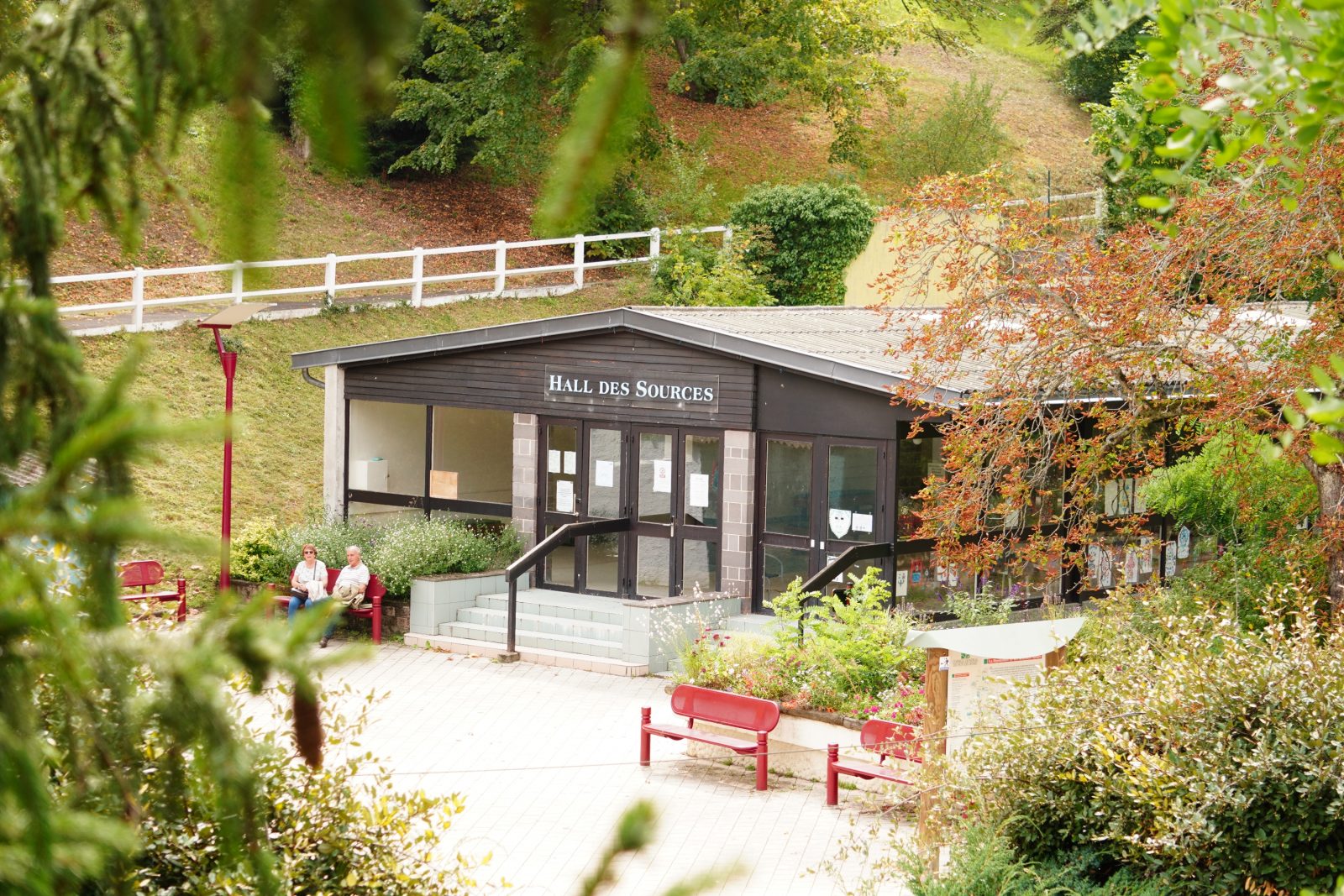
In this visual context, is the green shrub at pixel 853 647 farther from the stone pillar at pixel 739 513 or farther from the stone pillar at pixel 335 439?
the stone pillar at pixel 335 439

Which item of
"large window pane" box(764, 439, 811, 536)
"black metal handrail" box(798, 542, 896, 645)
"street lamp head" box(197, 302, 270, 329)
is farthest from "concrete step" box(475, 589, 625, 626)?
"street lamp head" box(197, 302, 270, 329)

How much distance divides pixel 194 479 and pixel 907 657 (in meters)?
11.8

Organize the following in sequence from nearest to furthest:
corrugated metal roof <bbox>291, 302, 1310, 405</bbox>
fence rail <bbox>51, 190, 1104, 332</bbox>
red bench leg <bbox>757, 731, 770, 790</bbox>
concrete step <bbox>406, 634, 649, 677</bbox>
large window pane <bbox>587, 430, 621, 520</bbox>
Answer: red bench leg <bbox>757, 731, 770, 790</bbox>
corrugated metal roof <bbox>291, 302, 1310, 405</bbox>
concrete step <bbox>406, 634, 649, 677</bbox>
large window pane <bbox>587, 430, 621, 520</bbox>
fence rail <bbox>51, 190, 1104, 332</bbox>

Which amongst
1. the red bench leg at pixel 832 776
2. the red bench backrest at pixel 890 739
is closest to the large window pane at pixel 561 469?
the red bench backrest at pixel 890 739

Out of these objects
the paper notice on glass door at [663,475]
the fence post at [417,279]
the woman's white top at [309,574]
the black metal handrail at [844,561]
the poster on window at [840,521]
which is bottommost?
the woman's white top at [309,574]

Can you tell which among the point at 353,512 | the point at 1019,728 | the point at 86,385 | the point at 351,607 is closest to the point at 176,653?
the point at 86,385

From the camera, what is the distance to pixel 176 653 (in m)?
1.53

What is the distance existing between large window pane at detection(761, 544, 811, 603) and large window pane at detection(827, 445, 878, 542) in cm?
54

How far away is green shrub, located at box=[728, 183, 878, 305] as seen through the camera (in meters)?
29.8

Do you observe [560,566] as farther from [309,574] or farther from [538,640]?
[309,574]

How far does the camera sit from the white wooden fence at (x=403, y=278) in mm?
21188

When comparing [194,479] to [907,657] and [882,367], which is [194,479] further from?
[907,657]

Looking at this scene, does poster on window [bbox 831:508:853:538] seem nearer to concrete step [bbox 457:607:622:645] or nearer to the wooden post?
concrete step [bbox 457:607:622:645]

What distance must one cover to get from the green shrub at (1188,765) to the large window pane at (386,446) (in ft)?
39.0
